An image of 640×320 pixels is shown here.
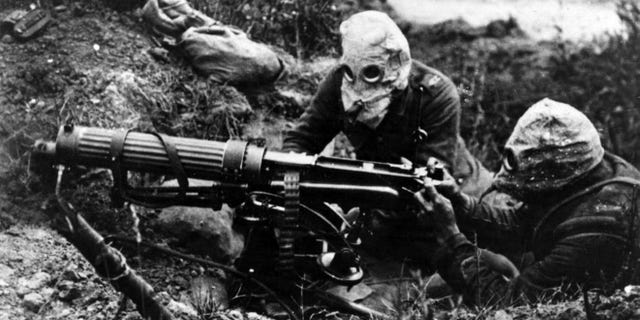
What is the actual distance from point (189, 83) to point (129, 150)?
232cm

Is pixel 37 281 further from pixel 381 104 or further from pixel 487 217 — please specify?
pixel 487 217

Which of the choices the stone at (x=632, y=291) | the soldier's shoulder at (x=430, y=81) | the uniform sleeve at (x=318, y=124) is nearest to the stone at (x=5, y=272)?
the uniform sleeve at (x=318, y=124)

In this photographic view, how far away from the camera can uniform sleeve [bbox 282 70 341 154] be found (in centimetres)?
562

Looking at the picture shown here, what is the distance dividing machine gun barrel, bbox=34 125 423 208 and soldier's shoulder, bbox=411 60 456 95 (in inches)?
49.8

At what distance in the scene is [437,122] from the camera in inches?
214

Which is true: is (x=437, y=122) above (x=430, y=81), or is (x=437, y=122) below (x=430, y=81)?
below

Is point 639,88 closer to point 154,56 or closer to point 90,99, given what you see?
point 154,56

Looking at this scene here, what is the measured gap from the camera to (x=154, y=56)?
6.52m

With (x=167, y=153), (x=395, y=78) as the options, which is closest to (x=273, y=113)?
(x=395, y=78)

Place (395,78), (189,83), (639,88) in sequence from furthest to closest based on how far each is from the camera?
Answer: (639,88), (189,83), (395,78)

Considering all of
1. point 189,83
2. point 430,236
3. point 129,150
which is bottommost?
point 430,236

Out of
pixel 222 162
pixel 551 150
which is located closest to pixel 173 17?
pixel 222 162

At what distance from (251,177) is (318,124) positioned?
1.56m

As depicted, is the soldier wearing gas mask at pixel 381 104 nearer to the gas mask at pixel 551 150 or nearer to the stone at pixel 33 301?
the gas mask at pixel 551 150
